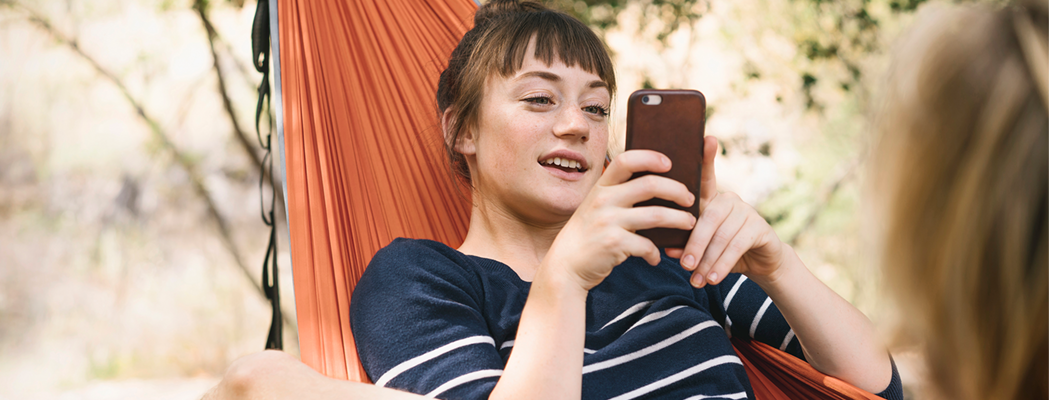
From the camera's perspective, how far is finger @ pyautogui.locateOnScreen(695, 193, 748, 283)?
2.78 feet

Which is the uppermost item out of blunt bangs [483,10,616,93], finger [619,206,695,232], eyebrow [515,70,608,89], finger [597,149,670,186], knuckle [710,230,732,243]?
blunt bangs [483,10,616,93]

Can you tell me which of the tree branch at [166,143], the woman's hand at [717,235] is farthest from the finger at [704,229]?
the tree branch at [166,143]

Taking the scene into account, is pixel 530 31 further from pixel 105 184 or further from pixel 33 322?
pixel 33 322

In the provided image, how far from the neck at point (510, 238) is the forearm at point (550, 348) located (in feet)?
1.34

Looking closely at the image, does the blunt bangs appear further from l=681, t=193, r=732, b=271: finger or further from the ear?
l=681, t=193, r=732, b=271: finger

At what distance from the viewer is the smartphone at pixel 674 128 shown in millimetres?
847

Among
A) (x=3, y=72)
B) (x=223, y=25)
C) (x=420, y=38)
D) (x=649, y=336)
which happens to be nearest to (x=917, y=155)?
(x=649, y=336)

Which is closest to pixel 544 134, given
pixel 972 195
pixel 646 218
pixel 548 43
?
pixel 548 43

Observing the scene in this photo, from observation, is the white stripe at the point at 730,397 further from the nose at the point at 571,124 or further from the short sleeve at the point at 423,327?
the nose at the point at 571,124

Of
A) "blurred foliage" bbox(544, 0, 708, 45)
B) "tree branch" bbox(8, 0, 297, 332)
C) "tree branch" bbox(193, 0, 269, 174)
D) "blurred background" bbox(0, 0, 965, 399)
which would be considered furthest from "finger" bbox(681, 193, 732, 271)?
"tree branch" bbox(193, 0, 269, 174)

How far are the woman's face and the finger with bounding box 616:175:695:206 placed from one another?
365 mm

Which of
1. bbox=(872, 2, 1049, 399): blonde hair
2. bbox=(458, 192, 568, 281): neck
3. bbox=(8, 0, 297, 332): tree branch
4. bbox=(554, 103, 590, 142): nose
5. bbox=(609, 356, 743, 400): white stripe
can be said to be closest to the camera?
bbox=(872, 2, 1049, 399): blonde hair

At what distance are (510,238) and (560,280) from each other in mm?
468

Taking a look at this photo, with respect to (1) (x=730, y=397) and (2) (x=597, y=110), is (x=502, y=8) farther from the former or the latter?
(1) (x=730, y=397)
